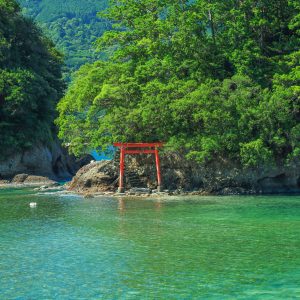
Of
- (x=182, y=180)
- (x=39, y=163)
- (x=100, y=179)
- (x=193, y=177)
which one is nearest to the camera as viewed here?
(x=193, y=177)

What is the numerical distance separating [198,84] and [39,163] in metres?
29.2

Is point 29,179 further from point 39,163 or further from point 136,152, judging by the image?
point 136,152

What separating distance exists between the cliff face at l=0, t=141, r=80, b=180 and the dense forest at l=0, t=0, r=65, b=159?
0.87 metres

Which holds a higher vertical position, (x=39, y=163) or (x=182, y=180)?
(x=39, y=163)

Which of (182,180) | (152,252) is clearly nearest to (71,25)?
(182,180)

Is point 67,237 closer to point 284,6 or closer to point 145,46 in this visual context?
point 145,46

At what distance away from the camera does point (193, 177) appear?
127 feet

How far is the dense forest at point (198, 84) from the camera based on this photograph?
36781mm

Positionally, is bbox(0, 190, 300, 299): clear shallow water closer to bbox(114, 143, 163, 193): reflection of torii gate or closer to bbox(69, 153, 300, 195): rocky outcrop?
bbox(114, 143, 163, 193): reflection of torii gate

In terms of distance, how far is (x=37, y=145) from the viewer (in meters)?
63.4

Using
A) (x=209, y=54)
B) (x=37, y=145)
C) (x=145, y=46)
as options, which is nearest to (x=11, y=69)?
(x=37, y=145)

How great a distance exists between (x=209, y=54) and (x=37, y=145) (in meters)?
28.8

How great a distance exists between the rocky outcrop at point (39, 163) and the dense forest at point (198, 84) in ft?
60.9

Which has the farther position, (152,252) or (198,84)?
(198,84)
